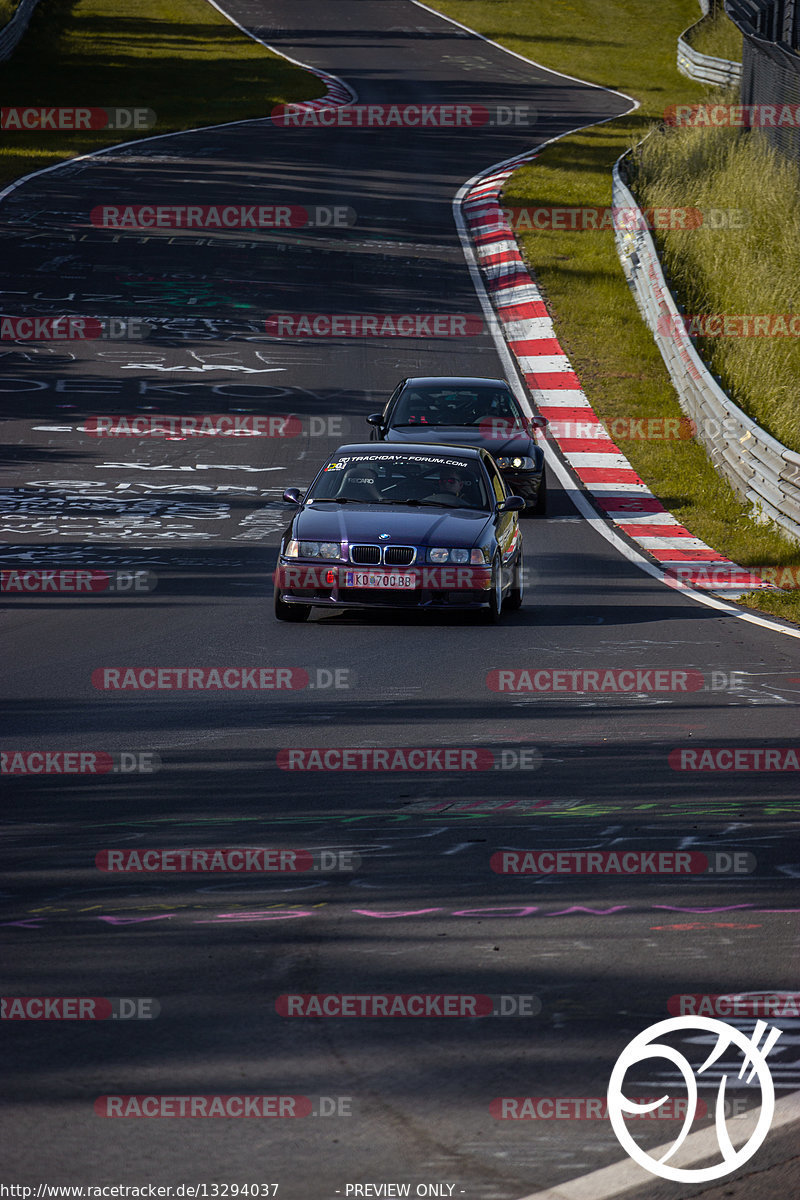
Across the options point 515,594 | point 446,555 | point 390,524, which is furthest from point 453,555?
point 515,594

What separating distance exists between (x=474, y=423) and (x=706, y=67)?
4153 centimetres

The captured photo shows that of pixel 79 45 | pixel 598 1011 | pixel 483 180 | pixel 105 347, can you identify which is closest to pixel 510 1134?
pixel 598 1011

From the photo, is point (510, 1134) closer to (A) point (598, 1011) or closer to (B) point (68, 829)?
(A) point (598, 1011)

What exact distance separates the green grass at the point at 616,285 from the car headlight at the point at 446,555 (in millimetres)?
3153

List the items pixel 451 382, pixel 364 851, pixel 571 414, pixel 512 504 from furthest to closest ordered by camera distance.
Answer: pixel 571 414 → pixel 451 382 → pixel 512 504 → pixel 364 851

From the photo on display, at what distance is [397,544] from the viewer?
39.5 feet

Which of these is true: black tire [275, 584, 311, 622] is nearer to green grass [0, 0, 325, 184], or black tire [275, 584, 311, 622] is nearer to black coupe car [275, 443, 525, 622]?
black coupe car [275, 443, 525, 622]

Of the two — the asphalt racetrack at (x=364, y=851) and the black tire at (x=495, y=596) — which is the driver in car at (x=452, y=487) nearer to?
the black tire at (x=495, y=596)

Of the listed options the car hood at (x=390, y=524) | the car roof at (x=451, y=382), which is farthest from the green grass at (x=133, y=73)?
the car hood at (x=390, y=524)

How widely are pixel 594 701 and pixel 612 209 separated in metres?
25.4

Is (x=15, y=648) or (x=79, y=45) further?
(x=79, y=45)

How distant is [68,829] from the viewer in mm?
6535

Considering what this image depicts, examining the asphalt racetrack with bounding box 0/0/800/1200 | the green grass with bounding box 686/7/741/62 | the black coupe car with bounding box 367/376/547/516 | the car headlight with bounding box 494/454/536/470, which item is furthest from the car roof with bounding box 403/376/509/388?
the green grass with bounding box 686/7/741/62

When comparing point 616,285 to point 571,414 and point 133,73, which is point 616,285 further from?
point 133,73
